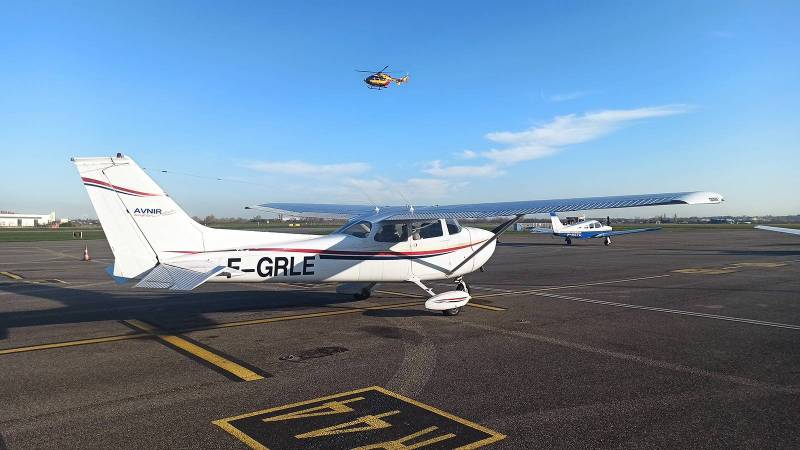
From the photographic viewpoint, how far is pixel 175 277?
7777 mm

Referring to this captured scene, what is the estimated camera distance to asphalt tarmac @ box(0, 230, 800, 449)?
4316mm

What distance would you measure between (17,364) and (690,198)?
36.5ft

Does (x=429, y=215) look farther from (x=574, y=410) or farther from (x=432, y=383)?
A: (x=574, y=410)

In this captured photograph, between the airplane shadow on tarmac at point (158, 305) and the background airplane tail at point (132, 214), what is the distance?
147cm

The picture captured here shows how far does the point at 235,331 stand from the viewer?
28.1ft

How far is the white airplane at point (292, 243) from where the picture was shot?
26.8 feet

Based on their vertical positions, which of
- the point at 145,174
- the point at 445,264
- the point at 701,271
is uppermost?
the point at 145,174

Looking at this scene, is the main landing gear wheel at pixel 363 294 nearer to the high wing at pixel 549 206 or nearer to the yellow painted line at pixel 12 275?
the high wing at pixel 549 206

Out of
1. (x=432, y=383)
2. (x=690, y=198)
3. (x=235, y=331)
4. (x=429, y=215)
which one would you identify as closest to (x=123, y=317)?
(x=235, y=331)

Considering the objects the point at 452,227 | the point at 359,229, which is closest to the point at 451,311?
the point at 452,227

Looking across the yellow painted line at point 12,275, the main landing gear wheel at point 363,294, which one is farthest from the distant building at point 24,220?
the main landing gear wheel at point 363,294

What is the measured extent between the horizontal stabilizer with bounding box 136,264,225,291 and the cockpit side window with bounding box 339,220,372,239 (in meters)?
Result: 2.97

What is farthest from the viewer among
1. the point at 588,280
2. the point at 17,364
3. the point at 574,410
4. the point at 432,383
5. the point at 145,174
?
the point at 588,280

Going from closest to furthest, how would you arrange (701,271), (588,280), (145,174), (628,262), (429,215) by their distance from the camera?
(145,174)
(429,215)
(588,280)
(701,271)
(628,262)
